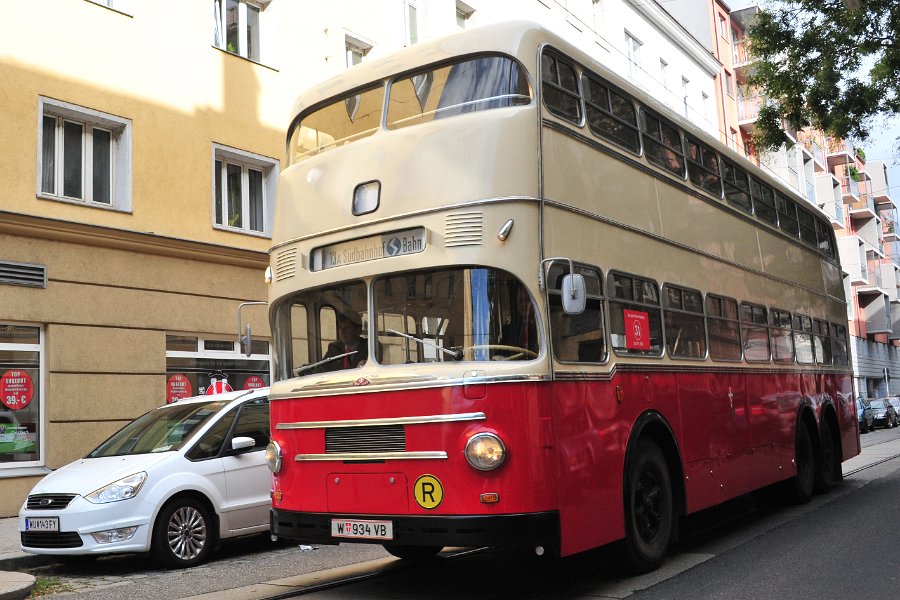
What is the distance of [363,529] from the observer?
6.76 meters

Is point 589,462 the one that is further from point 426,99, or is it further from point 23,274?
point 23,274

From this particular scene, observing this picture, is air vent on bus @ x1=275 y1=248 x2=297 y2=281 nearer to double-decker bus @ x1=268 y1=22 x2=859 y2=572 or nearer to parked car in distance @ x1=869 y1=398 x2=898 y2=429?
double-decker bus @ x1=268 y1=22 x2=859 y2=572

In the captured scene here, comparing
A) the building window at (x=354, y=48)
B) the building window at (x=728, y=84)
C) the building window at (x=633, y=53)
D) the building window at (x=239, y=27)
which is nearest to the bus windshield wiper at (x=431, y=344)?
the building window at (x=239, y=27)

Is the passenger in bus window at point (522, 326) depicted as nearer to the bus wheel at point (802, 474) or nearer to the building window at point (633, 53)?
the bus wheel at point (802, 474)

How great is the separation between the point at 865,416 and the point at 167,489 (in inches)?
1396

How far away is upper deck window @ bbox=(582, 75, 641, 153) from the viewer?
26.1ft

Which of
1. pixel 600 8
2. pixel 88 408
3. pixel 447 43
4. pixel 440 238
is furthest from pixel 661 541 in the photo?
pixel 600 8

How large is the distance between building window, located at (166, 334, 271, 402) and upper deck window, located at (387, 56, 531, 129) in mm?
9094

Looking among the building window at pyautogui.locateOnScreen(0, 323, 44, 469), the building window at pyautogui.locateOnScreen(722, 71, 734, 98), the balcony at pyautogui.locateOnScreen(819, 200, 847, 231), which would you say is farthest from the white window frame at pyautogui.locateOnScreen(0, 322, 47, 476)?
the balcony at pyautogui.locateOnScreen(819, 200, 847, 231)

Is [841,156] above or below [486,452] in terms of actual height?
above

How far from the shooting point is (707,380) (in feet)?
30.7

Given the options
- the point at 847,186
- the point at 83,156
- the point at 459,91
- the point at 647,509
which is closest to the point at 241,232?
the point at 83,156

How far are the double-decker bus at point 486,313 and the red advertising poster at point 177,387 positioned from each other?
7.98 m

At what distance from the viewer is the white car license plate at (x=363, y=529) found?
6648 millimetres
